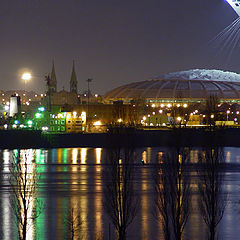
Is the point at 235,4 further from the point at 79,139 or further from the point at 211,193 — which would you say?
the point at 211,193

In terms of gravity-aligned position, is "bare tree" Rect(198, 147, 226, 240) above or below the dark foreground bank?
below

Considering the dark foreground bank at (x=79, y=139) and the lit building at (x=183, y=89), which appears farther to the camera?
the lit building at (x=183, y=89)

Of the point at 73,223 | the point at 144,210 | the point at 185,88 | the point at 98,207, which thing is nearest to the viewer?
the point at 73,223

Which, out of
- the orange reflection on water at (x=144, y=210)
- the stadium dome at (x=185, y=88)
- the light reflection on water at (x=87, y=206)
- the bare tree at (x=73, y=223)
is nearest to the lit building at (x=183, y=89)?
the stadium dome at (x=185, y=88)

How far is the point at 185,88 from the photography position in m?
101

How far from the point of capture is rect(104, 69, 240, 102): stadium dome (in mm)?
97819

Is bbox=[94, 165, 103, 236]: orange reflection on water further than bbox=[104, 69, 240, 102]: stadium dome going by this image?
No

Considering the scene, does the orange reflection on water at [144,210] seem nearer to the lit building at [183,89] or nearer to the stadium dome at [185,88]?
the lit building at [183,89]

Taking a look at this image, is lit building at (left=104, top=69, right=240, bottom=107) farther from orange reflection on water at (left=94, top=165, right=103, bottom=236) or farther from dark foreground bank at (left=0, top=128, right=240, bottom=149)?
orange reflection on water at (left=94, top=165, right=103, bottom=236)

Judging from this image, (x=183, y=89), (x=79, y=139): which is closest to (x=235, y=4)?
(x=79, y=139)

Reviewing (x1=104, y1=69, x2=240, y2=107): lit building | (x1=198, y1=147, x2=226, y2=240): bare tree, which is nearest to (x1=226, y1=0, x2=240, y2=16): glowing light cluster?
(x1=198, y1=147, x2=226, y2=240): bare tree

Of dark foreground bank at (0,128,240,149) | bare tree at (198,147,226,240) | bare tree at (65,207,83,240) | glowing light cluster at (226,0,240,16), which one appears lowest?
bare tree at (65,207,83,240)

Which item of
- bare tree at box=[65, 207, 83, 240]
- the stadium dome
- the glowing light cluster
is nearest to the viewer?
bare tree at box=[65, 207, 83, 240]

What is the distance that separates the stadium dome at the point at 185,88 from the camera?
97819 millimetres
